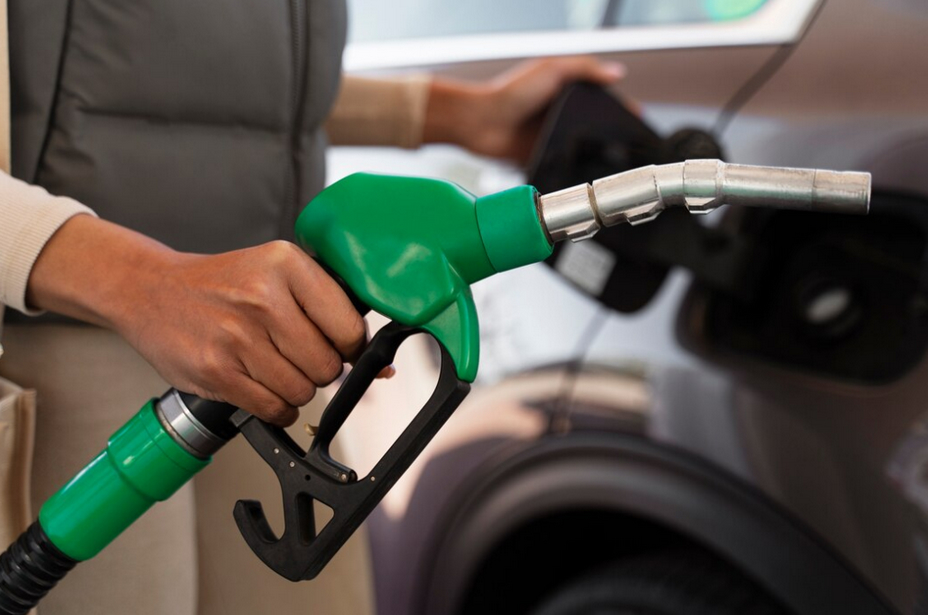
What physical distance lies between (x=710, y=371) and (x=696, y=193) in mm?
708

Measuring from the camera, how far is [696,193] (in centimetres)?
61

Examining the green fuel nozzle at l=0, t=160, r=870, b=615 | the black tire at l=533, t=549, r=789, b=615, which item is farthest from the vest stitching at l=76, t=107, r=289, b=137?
the black tire at l=533, t=549, r=789, b=615

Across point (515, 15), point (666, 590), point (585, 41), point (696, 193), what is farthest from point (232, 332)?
point (515, 15)

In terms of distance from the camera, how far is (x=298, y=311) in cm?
67

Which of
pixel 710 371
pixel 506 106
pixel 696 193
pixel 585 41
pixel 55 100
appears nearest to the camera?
pixel 696 193

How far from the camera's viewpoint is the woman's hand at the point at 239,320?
2.17 feet

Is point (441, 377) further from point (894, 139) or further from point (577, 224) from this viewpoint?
point (894, 139)

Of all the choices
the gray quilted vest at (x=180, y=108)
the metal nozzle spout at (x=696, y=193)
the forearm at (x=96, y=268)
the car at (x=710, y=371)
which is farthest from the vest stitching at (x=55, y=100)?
the car at (x=710, y=371)

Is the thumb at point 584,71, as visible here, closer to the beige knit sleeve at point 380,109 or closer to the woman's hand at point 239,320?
the beige knit sleeve at point 380,109

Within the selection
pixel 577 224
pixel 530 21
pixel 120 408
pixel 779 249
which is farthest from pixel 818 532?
pixel 530 21

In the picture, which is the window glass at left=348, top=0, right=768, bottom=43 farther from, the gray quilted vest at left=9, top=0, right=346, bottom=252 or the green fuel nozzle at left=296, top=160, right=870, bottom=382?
the green fuel nozzle at left=296, top=160, right=870, bottom=382

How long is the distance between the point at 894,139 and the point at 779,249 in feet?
0.64

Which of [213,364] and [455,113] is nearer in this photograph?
[213,364]

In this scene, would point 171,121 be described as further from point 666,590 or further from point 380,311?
point 666,590
